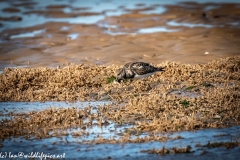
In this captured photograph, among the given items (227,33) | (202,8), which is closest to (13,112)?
(227,33)

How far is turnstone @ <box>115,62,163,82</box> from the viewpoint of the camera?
11.3 metres

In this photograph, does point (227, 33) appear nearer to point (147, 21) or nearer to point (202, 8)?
point (147, 21)

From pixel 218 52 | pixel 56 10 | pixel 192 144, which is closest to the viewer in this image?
pixel 192 144

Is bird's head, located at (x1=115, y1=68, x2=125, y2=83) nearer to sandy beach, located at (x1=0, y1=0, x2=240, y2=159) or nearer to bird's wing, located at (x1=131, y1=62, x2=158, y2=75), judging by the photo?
sandy beach, located at (x1=0, y1=0, x2=240, y2=159)

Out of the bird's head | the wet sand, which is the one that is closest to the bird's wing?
the bird's head

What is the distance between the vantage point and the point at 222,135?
25.8ft

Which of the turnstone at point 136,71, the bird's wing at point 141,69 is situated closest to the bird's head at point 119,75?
the turnstone at point 136,71

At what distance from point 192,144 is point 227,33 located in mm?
11720

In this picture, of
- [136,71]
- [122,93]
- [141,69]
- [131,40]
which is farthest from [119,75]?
[131,40]

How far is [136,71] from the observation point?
447 inches

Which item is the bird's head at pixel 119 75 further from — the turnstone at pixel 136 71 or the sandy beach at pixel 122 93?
the sandy beach at pixel 122 93

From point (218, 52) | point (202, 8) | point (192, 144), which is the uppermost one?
point (202, 8)

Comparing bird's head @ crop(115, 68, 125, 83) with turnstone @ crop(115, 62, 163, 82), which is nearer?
turnstone @ crop(115, 62, 163, 82)

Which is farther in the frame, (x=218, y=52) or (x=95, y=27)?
(x=95, y=27)
